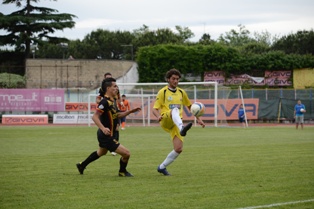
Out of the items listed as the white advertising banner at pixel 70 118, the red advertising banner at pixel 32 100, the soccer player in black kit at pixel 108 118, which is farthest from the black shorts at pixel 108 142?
the red advertising banner at pixel 32 100

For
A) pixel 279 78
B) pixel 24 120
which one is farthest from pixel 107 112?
pixel 279 78

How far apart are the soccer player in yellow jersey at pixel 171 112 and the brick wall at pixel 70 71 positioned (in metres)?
→ 53.4

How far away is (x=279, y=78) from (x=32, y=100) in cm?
2947

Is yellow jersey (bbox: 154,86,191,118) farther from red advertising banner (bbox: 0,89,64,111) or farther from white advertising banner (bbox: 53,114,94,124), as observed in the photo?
red advertising banner (bbox: 0,89,64,111)

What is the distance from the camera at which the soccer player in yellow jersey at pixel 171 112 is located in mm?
12141

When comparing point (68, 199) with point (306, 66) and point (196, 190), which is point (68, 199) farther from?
point (306, 66)

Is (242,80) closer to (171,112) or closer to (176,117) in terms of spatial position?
(171,112)

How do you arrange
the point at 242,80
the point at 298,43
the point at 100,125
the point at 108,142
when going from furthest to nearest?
the point at 298,43, the point at 242,80, the point at 108,142, the point at 100,125

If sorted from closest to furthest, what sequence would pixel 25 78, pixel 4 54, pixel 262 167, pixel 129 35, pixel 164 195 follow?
pixel 164 195, pixel 262 167, pixel 25 78, pixel 4 54, pixel 129 35

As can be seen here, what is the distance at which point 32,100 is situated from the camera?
50469 millimetres

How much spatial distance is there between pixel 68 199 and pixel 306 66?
198ft

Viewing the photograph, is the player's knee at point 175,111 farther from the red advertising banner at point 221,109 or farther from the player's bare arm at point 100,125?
the red advertising banner at point 221,109

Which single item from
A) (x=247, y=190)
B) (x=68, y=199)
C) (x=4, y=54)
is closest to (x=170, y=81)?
(x=247, y=190)

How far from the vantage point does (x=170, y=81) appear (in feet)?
40.3
